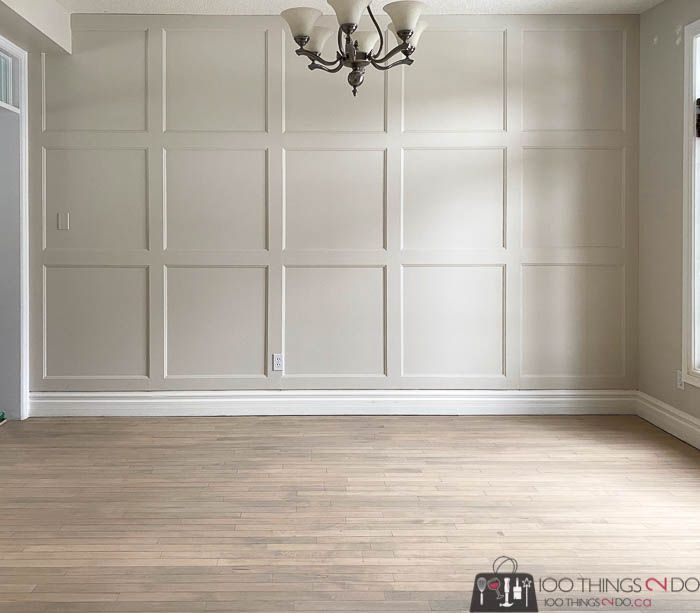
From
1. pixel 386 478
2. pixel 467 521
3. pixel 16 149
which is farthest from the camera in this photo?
pixel 16 149

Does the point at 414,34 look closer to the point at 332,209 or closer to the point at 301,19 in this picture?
the point at 301,19

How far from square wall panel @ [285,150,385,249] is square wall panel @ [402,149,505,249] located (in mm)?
209

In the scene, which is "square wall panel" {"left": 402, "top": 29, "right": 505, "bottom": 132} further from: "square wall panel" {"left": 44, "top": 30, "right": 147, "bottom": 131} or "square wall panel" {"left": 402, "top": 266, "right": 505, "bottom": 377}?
"square wall panel" {"left": 44, "top": 30, "right": 147, "bottom": 131}

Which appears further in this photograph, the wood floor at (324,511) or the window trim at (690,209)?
the window trim at (690,209)

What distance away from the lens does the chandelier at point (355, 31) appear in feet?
9.06

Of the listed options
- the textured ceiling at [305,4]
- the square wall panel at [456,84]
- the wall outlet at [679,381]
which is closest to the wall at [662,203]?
the wall outlet at [679,381]

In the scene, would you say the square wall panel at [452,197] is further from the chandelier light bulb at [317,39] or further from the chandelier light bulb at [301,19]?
the chandelier light bulb at [301,19]

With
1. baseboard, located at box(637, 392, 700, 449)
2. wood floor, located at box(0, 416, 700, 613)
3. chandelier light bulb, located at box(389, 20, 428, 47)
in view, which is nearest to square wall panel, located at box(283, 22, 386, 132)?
chandelier light bulb, located at box(389, 20, 428, 47)

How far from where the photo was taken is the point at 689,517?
2.84 meters

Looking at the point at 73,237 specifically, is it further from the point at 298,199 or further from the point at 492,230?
the point at 492,230

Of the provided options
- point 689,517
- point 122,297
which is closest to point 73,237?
point 122,297

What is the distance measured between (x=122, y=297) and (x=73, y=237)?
508mm

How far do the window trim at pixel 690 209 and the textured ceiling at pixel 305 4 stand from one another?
59cm

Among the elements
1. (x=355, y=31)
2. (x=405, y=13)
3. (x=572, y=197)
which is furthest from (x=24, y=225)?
(x=572, y=197)
